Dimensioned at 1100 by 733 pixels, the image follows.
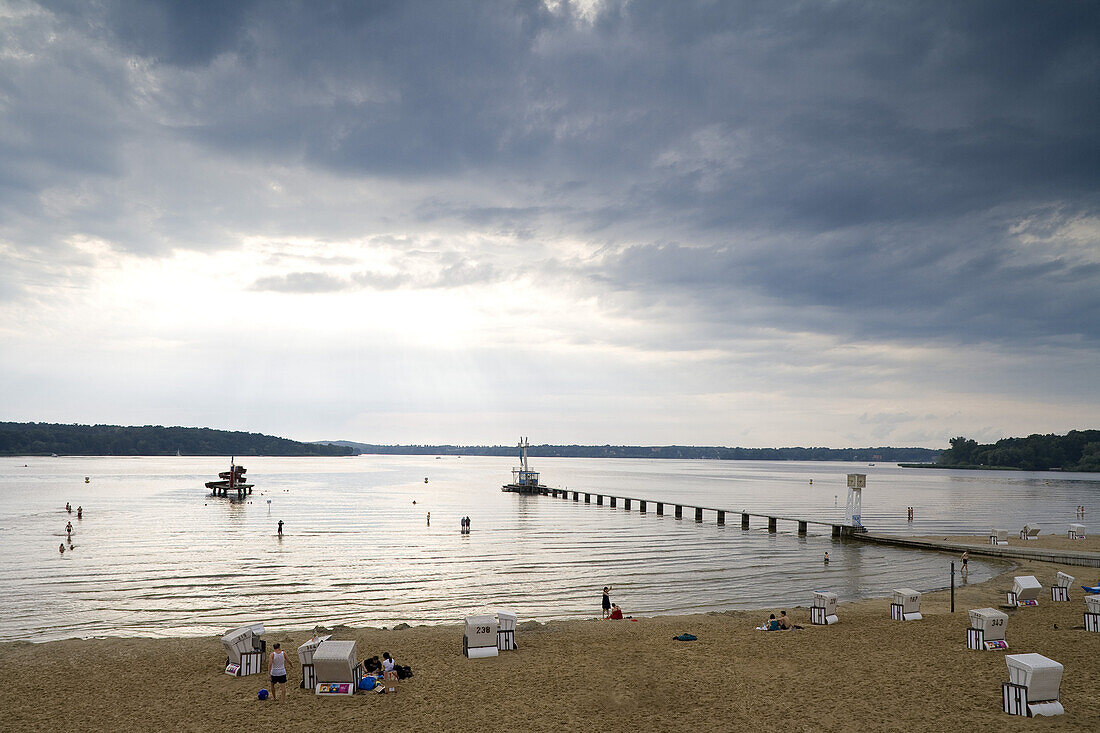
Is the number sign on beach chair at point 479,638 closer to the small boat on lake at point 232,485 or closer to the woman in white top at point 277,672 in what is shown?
the woman in white top at point 277,672

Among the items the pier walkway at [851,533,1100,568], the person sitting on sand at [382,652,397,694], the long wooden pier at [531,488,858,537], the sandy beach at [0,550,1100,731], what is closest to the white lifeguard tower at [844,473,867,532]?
the long wooden pier at [531,488,858,537]

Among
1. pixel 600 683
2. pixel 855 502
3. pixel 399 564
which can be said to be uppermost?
pixel 855 502

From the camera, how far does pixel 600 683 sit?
58.3 feet

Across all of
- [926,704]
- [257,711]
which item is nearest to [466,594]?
[257,711]

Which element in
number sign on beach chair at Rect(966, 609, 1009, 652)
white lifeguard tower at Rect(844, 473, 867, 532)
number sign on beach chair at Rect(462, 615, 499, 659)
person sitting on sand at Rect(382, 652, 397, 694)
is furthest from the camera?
white lifeguard tower at Rect(844, 473, 867, 532)

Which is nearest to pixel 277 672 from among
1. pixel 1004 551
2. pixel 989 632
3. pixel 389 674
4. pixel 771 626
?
pixel 389 674

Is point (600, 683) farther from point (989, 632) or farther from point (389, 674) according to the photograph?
point (989, 632)

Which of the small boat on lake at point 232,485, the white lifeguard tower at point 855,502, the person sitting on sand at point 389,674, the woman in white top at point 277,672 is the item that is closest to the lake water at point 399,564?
the white lifeguard tower at point 855,502

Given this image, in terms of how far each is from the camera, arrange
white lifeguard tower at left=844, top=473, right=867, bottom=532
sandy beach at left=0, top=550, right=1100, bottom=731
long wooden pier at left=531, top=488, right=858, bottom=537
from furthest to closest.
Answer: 1. long wooden pier at left=531, top=488, right=858, bottom=537
2. white lifeguard tower at left=844, top=473, right=867, bottom=532
3. sandy beach at left=0, top=550, right=1100, bottom=731

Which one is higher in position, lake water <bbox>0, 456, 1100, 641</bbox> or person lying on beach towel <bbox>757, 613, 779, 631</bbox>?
person lying on beach towel <bbox>757, 613, 779, 631</bbox>

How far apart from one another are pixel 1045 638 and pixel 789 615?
8350 millimetres

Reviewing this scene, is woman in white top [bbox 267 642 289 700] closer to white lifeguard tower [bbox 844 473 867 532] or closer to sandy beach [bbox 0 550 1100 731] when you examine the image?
sandy beach [bbox 0 550 1100 731]

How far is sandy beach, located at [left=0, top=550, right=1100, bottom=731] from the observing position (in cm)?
1517

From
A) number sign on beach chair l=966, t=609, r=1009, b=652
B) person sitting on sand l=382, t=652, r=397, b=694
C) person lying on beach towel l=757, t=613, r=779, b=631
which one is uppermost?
number sign on beach chair l=966, t=609, r=1009, b=652
